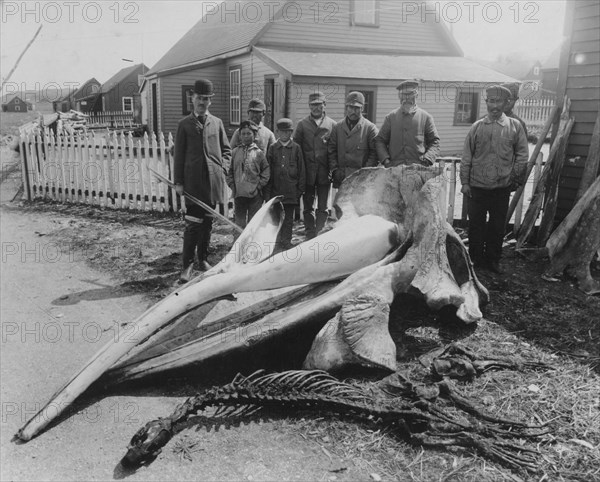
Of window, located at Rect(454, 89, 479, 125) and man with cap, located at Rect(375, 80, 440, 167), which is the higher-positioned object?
window, located at Rect(454, 89, 479, 125)

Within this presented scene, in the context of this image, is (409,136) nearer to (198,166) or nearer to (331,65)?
(198,166)

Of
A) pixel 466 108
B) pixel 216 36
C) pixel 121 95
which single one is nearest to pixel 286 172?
pixel 466 108

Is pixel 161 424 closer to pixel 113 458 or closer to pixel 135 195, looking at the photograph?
pixel 113 458

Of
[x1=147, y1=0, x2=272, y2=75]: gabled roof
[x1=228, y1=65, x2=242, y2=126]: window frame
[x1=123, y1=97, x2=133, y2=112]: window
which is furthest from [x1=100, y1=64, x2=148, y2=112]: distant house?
[x1=228, y1=65, x2=242, y2=126]: window frame

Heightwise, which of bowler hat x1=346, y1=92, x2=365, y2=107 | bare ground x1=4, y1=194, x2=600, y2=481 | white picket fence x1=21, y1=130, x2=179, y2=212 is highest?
bowler hat x1=346, y1=92, x2=365, y2=107

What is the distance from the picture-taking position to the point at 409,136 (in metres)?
6.47

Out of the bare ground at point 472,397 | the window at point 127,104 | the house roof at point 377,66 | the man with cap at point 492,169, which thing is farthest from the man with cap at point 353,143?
the window at point 127,104

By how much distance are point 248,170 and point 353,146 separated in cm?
133

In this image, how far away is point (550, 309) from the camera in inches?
212

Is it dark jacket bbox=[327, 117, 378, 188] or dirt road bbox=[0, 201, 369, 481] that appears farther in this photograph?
dark jacket bbox=[327, 117, 378, 188]

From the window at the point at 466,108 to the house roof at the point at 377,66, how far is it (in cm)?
98

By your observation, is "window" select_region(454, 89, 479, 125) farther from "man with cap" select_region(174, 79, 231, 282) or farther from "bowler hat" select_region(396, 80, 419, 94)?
"man with cap" select_region(174, 79, 231, 282)

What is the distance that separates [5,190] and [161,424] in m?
11.4

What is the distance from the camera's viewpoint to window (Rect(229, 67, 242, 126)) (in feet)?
68.5
